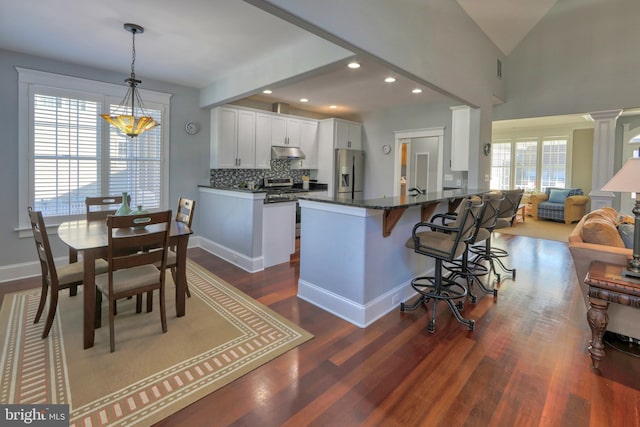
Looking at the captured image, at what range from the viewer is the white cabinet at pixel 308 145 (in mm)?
6559

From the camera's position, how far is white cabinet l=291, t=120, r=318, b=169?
6.56 meters

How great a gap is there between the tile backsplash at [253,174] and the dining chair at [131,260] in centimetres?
302

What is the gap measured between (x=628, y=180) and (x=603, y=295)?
771mm

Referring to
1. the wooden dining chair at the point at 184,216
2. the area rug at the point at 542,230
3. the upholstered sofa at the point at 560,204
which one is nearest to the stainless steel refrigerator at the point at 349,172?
the area rug at the point at 542,230

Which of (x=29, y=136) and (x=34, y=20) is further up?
(x=34, y=20)

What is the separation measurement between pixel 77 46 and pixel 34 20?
1.88 feet

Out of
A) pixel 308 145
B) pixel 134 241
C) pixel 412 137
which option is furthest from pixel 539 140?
pixel 134 241

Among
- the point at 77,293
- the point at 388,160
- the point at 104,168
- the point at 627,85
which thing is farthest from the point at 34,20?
the point at 627,85

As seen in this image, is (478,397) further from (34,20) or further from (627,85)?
(627,85)

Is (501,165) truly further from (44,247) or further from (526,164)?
(44,247)

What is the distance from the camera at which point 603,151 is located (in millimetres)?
5227

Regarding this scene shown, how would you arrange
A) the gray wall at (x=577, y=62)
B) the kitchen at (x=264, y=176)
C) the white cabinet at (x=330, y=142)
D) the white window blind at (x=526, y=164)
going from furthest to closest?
the white window blind at (x=526, y=164)
the white cabinet at (x=330, y=142)
the gray wall at (x=577, y=62)
the kitchen at (x=264, y=176)

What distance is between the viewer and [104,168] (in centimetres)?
428

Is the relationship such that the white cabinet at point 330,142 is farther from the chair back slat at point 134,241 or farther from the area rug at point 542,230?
the chair back slat at point 134,241
